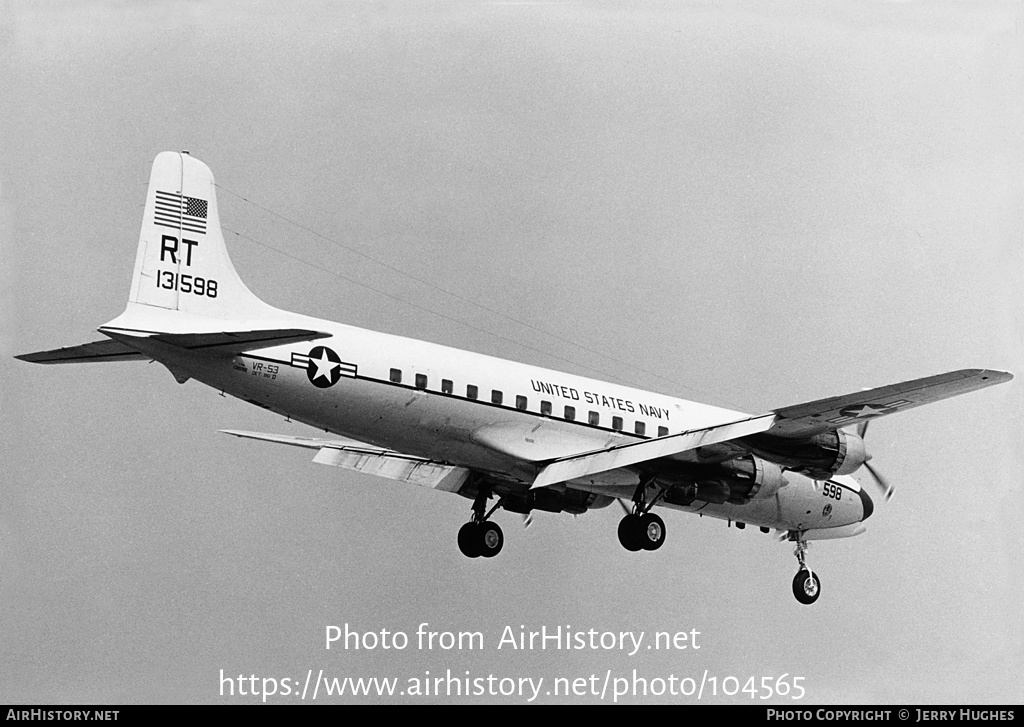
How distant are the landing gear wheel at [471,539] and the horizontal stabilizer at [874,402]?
7638 mm

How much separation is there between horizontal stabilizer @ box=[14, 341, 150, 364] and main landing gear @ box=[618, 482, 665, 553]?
10.5 m

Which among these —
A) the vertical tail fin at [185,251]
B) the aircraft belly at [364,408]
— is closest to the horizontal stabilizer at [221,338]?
the aircraft belly at [364,408]

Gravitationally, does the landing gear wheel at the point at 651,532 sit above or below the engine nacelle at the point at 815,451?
below

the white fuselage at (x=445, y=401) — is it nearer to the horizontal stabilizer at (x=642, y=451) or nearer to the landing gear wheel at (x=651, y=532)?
the horizontal stabilizer at (x=642, y=451)

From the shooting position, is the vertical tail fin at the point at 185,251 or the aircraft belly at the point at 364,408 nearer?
the aircraft belly at the point at 364,408

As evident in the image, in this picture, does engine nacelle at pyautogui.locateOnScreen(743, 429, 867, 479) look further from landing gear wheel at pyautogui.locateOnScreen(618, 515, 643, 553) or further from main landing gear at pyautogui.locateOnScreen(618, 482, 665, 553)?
landing gear wheel at pyautogui.locateOnScreen(618, 515, 643, 553)

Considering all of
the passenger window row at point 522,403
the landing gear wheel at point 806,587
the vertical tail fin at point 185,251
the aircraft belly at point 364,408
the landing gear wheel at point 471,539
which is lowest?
the landing gear wheel at point 806,587

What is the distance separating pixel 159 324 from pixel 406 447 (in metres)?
5.55

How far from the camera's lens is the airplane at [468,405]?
27.7m

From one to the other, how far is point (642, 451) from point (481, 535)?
5476mm
